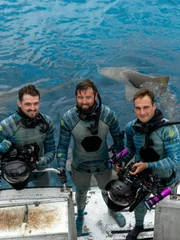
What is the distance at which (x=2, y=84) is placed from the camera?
11469 mm

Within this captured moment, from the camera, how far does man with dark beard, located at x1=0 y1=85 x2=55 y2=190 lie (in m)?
2.88

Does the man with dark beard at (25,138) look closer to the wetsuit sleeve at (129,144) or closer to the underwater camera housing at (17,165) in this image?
the underwater camera housing at (17,165)

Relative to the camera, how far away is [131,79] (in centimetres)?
1046

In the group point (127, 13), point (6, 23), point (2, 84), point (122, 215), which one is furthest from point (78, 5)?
point (122, 215)

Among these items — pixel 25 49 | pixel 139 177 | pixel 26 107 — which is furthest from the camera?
pixel 25 49

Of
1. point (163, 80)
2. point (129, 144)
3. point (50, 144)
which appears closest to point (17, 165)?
point (50, 144)

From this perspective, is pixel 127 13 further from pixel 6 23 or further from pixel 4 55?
pixel 4 55

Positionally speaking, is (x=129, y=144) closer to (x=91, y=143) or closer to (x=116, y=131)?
(x=116, y=131)

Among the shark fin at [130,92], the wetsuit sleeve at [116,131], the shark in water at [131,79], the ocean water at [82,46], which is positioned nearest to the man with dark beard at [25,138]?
the wetsuit sleeve at [116,131]

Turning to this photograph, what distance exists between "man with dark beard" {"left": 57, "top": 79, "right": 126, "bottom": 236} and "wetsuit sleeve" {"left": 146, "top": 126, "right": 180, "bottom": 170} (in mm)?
654

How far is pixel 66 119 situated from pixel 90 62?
404 inches

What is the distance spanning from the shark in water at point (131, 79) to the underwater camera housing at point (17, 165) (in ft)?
23.7

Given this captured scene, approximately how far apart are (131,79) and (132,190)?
791cm

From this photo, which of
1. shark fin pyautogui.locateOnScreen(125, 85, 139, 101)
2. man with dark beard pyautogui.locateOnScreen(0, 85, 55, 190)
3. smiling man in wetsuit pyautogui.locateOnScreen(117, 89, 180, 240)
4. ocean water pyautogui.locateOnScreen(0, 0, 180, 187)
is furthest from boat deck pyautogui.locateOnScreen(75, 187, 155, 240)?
shark fin pyautogui.locateOnScreen(125, 85, 139, 101)
